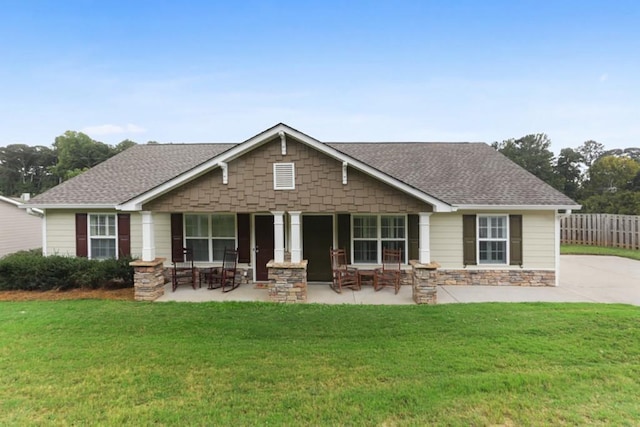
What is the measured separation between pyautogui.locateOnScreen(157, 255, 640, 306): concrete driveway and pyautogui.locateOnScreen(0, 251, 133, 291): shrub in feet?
5.05

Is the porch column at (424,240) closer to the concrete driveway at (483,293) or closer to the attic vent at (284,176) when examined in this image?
the concrete driveway at (483,293)

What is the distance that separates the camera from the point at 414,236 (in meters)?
9.00

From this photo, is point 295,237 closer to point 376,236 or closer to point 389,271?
point 376,236

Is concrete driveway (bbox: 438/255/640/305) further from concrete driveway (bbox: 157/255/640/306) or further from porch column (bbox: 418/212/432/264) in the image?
porch column (bbox: 418/212/432/264)

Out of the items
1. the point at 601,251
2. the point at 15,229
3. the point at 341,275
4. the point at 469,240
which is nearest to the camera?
the point at 341,275

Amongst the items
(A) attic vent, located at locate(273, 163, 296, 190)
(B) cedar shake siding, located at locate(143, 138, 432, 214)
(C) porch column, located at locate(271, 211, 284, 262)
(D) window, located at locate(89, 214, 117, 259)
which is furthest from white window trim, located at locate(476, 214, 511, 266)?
(D) window, located at locate(89, 214, 117, 259)

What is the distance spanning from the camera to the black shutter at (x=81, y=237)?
370 inches

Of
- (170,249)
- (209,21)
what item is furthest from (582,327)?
(209,21)

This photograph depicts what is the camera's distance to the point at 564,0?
1129cm

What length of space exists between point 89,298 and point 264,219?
467 cm

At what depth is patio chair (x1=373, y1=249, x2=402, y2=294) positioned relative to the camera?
8.27 m

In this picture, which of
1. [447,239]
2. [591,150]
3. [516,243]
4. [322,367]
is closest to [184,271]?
[322,367]

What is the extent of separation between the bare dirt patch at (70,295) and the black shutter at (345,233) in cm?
564

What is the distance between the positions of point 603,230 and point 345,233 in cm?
1511
